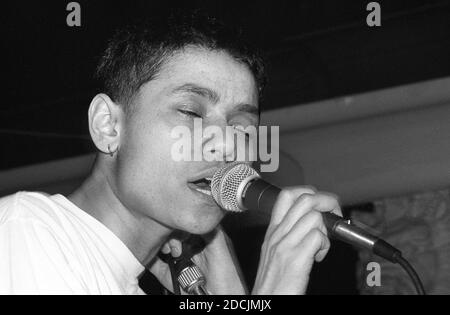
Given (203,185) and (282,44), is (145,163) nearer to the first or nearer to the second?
(203,185)

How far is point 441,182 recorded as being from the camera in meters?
2.79

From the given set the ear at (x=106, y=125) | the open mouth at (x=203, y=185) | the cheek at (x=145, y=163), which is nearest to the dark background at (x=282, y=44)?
the ear at (x=106, y=125)

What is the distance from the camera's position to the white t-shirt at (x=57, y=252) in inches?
40.2

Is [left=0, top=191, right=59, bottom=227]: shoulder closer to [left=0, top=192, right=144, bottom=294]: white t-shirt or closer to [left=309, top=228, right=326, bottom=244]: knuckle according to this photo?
[left=0, top=192, right=144, bottom=294]: white t-shirt

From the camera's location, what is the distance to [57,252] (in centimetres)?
108

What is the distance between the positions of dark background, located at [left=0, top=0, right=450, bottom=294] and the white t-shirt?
1.57 meters

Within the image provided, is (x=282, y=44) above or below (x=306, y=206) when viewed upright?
above

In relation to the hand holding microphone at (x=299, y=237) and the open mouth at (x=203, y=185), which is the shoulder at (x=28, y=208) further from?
the hand holding microphone at (x=299, y=237)

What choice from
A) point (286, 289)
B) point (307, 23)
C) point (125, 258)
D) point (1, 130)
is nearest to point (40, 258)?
point (125, 258)

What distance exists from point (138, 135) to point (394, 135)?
5.82 feet

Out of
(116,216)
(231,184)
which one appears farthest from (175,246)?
(231,184)

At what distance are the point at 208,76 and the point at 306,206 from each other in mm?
440

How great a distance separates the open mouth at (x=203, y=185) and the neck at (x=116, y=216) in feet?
0.50
